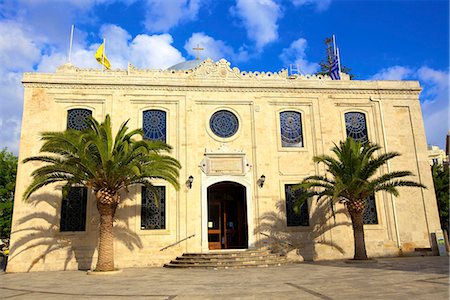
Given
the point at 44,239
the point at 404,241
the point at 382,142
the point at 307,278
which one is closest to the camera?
the point at 307,278

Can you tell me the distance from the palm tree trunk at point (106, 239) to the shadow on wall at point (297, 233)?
20.1 feet

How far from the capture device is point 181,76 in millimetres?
17531

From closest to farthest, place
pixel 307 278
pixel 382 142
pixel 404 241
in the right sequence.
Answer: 1. pixel 307 278
2. pixel 404 241
3. pixel 382 142

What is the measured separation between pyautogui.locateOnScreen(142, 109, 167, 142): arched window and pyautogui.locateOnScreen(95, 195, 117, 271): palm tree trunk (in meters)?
4.39

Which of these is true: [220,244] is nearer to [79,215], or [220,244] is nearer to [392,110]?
[79,215]

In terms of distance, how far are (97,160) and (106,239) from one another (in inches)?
108

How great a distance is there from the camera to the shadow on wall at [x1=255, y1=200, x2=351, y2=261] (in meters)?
16.1

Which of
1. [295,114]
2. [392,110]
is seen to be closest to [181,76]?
[295,114]

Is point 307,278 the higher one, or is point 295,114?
point 295,114

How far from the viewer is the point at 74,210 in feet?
51.1

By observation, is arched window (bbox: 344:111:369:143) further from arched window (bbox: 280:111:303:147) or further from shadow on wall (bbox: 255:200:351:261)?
shadow on wall (bbox: 255:200:351:261)

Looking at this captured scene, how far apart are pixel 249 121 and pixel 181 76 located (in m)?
3.77

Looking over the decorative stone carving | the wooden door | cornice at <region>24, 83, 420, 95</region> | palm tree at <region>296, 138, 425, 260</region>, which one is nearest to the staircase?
the wooden door

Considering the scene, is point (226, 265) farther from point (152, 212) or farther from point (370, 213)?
point (370, 213)
